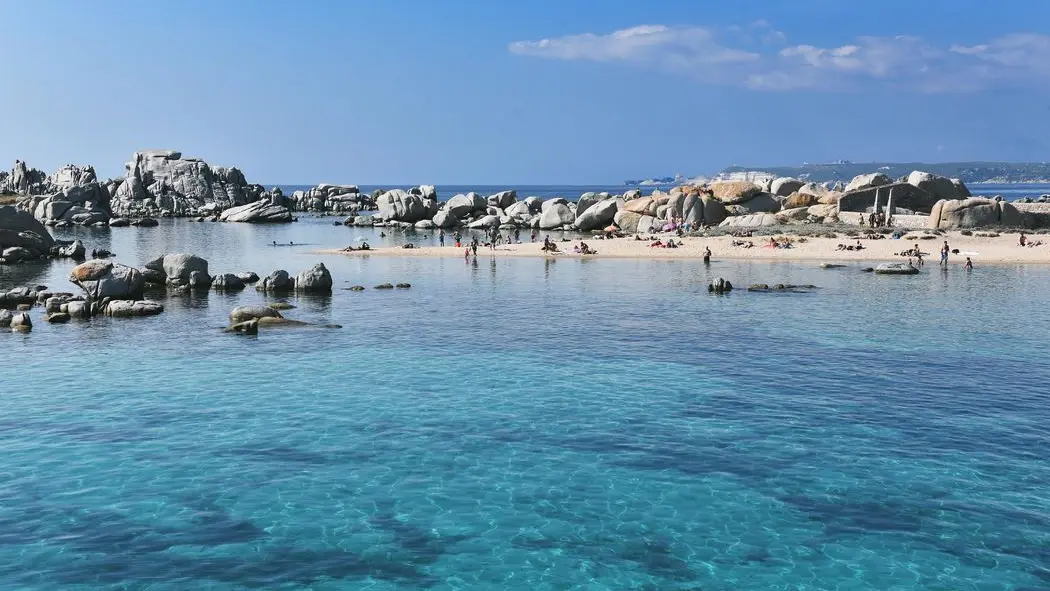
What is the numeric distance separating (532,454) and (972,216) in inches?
3228

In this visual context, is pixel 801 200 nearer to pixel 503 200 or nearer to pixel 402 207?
pixel 503 200

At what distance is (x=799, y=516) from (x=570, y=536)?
5.18 m

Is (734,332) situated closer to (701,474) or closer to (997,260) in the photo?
(701,474)

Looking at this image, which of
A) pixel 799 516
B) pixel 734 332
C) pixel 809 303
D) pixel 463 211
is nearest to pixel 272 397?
pixel 799 516

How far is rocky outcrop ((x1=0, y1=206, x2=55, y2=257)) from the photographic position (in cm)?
7819

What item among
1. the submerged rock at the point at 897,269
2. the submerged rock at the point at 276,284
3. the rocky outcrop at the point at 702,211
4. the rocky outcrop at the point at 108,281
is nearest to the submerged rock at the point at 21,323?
the rocky outcrop at the point at 108,281

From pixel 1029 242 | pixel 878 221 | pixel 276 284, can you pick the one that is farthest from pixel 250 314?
pixel 878 221

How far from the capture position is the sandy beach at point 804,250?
7462 centimetres

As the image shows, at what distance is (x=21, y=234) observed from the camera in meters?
79.2

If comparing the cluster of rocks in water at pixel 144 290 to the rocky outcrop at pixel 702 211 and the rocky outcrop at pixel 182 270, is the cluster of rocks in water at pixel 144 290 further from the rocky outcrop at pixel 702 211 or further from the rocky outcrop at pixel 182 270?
the rocky outcrop at pixel 702 211

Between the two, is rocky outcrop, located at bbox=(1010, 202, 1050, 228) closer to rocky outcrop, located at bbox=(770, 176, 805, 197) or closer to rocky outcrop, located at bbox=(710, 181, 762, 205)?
rocky outcrop, located at bbox=(770, 176, 805, 197)

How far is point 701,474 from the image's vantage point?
21719mm

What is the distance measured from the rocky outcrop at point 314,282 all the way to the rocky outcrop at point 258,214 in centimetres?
9316

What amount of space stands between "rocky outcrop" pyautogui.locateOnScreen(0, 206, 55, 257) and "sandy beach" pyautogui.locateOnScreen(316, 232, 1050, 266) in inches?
994
